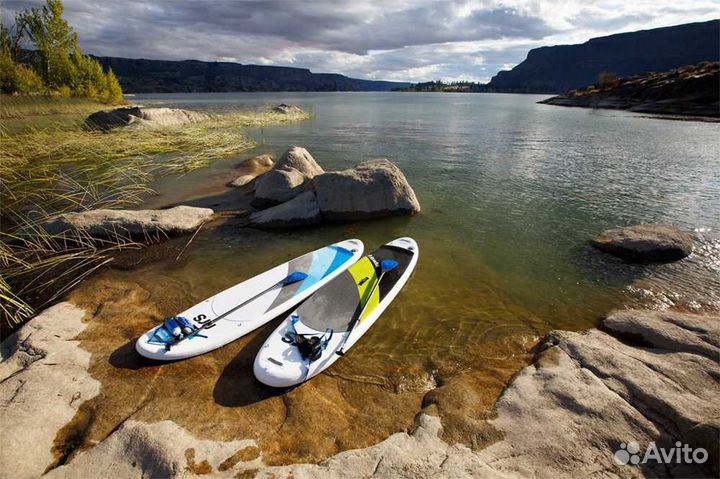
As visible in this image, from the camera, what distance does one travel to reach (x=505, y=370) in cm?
621

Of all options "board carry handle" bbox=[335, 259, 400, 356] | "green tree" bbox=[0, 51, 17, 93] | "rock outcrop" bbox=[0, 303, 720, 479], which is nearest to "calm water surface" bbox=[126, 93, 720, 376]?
"board carry handle" bbox=[335, 259, 400, 356]

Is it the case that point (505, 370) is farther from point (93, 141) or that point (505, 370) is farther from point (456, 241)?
point (93, 141)

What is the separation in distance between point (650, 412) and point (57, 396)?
8647 mm

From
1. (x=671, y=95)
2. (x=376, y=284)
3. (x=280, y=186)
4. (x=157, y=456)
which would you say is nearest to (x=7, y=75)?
(x=280, y=186)

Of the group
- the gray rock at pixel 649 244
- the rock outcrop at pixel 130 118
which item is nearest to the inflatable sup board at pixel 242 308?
the gray rock at pixel 649 244

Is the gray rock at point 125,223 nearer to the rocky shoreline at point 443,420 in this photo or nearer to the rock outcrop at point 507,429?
the rocky shoreline at point 443,420

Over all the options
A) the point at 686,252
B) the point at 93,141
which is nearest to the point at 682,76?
the point at 686,252

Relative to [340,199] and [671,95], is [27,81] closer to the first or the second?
[340,199]

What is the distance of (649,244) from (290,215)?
11653mm

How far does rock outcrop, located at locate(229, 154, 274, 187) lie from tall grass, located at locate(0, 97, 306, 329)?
2.33 meters

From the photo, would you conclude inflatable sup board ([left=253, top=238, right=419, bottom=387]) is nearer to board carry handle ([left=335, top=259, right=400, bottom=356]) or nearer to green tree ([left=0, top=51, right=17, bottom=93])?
board carry handle ([left=335, top=259, right=400, bottom=356])

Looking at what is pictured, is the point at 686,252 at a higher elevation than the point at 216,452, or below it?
higher

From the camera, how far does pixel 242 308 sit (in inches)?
301

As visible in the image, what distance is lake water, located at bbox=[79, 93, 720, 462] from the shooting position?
674 cm
